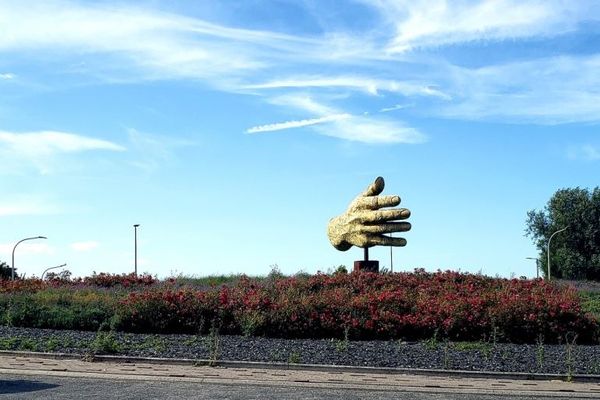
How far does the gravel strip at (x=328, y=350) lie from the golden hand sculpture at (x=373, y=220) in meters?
9.92

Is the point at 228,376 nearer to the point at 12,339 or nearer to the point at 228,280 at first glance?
the point at 12,339

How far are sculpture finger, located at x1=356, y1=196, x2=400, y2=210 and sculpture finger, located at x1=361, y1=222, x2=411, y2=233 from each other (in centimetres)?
62

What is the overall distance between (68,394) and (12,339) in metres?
5.26

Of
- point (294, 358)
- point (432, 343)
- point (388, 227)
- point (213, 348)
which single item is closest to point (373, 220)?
point (388, 227)

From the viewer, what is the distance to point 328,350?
13812 millimetres

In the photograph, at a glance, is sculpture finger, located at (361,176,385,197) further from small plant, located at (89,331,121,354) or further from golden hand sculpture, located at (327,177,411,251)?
small plant, located at (89,331,121,354)

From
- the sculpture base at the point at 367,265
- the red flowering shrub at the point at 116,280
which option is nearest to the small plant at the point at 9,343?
the red flowering shrub at the point at 116,280

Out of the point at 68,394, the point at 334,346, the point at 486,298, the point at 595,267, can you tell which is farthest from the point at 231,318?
the point at 595,267

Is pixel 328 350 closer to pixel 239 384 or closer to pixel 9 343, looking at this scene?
pixel 239 384

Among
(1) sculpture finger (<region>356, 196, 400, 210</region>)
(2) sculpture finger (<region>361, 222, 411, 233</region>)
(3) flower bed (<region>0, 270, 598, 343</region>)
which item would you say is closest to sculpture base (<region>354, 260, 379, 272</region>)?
(2) sculpture finger (<region>361, 222, 411, 233</region>)

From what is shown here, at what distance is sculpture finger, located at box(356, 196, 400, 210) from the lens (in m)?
25.0

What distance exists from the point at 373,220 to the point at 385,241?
819 mm

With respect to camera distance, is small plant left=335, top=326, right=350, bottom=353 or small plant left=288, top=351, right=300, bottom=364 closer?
small plant left=288, top=351, right=300, bottom=364

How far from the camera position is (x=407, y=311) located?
16.6 m
